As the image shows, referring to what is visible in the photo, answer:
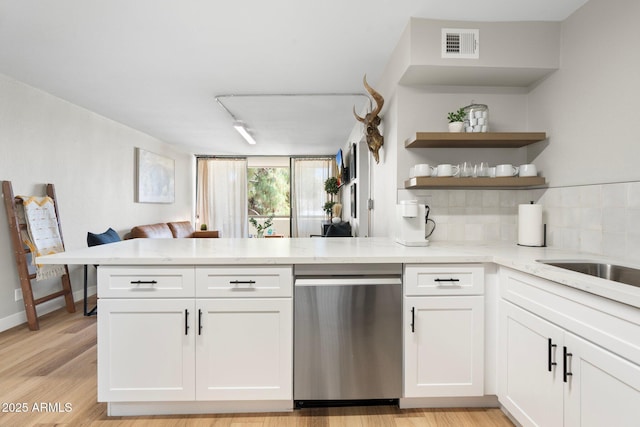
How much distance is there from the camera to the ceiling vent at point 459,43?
212 centimetres

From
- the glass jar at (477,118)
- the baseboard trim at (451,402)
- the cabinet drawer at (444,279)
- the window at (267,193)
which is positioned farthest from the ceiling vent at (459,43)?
the window at (267,193)

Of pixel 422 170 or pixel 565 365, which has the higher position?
pixel 422 170

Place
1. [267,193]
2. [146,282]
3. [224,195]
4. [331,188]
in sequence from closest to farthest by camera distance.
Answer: [146,282] → [331,188] → [224,195] → [267,193]

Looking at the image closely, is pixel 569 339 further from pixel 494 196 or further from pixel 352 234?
pixel 352 234

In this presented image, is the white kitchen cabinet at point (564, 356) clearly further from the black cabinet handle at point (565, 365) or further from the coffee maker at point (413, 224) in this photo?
the coffee maker at point (413, 224)

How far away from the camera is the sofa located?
4.76 meters

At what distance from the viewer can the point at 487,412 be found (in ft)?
5.82

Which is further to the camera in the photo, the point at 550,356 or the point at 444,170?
the point at 444,170

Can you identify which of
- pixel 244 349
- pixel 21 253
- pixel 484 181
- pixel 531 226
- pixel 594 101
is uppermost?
pixel 594 101

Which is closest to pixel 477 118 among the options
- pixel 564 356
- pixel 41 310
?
pixel 564 356

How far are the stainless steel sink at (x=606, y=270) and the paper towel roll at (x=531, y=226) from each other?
0.52 metres

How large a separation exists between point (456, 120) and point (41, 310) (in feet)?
14.4

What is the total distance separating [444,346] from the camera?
5.70 feet

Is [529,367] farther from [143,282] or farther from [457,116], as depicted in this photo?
[143,282]
